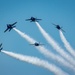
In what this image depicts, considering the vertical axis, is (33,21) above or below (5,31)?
above

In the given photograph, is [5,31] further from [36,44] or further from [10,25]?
[36,44]

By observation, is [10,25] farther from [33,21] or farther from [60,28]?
[60,28]

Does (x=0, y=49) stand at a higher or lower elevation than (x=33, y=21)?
lower

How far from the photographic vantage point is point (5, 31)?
70.6 meters

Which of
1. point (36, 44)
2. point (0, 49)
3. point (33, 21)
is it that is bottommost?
point (0, 49)

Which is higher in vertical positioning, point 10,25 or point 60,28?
point 60,28

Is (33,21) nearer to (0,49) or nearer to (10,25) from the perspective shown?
(10,25)

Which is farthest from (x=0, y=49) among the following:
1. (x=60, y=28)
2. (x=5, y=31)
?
(x=60, y=28)

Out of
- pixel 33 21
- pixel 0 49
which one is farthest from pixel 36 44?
pixel 0 49

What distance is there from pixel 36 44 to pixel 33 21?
7876 millimetres

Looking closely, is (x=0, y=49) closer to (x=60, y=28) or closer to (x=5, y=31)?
(x=5, y=31)

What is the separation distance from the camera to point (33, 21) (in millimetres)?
69562

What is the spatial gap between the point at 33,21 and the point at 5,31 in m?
10.3

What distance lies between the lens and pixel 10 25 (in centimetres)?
7100
